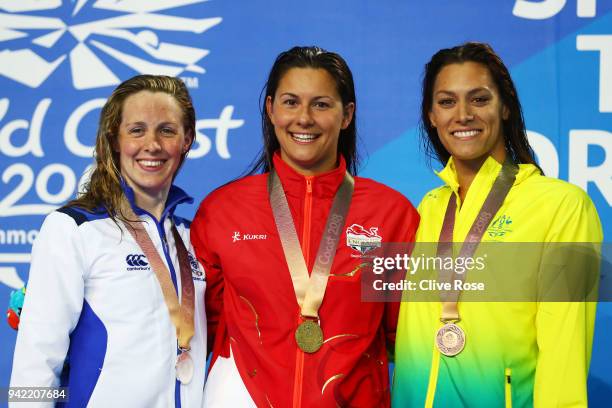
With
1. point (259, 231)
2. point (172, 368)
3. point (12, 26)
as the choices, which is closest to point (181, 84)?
point (259, 231)

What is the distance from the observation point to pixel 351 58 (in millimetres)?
3586

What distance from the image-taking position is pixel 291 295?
2236 millimetres

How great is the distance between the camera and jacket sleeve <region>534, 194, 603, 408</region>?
197 centimetres

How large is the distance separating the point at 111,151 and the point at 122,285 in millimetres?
437

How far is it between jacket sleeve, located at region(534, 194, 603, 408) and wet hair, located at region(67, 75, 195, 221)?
47.1 inches

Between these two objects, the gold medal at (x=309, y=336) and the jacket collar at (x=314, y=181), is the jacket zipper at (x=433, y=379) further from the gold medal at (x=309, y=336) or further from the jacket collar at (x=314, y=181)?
the jacket collar at (x=314, y=181)

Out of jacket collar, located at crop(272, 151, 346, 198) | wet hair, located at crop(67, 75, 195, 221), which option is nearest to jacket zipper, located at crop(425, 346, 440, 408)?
jacket collar, located at crop(272, 151, 346, 198)

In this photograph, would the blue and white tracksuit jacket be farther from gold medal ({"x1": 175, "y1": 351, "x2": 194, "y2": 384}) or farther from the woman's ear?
the woman's ear

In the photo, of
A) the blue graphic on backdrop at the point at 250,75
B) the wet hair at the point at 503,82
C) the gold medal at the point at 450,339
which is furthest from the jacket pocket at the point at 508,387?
the blue graphic on backdrop at the point at 250,75

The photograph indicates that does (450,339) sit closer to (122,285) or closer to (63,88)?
(122,285)

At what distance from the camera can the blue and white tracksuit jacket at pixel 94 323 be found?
2055 mm

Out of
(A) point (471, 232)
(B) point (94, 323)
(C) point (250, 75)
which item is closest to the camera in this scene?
(B) point (94, 323)

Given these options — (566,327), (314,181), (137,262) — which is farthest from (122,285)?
(566,327)

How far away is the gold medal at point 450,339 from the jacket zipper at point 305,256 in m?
0.40
